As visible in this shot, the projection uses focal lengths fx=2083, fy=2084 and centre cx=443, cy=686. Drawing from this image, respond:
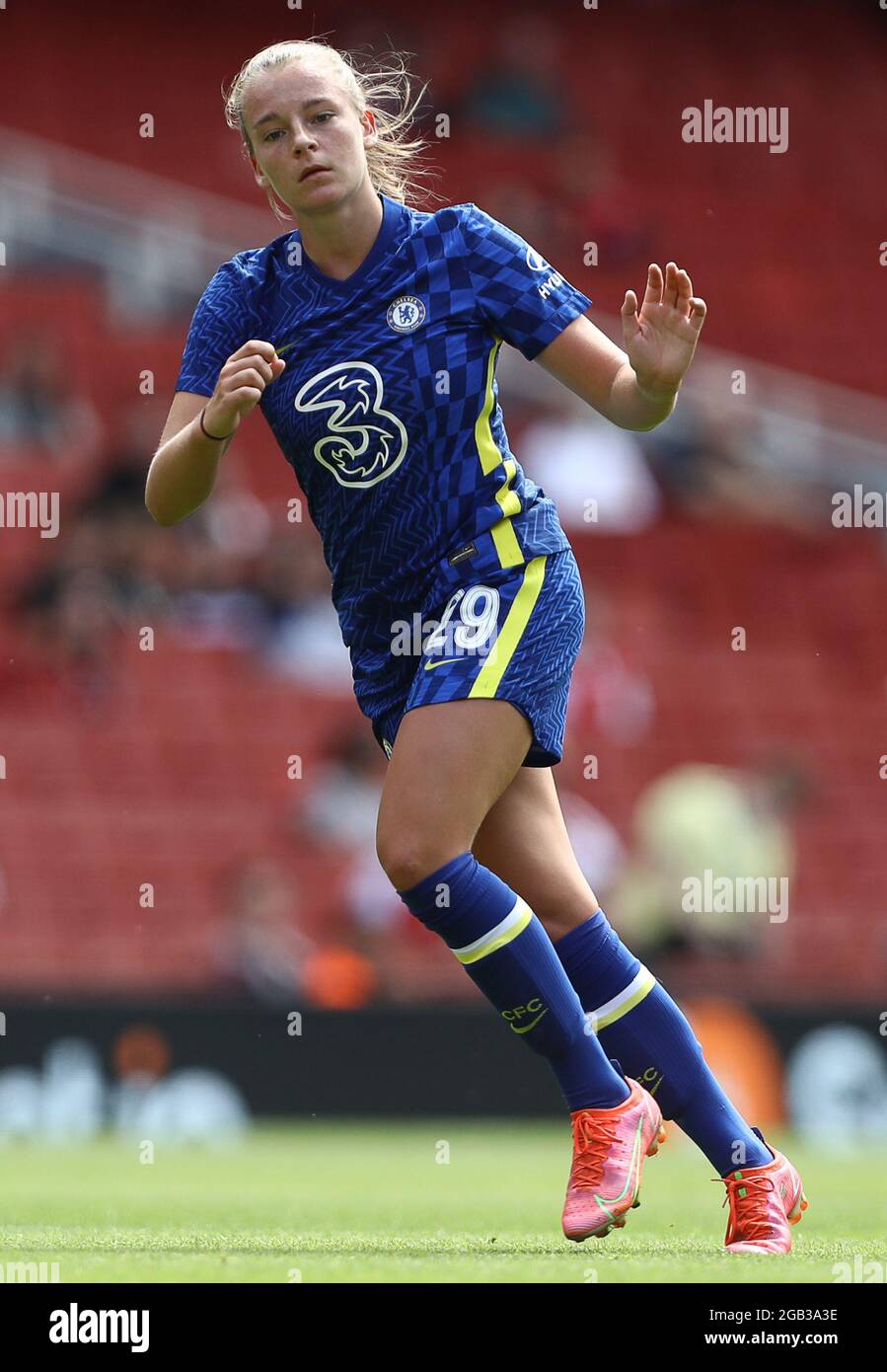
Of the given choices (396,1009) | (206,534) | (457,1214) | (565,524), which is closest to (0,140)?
(206,534)

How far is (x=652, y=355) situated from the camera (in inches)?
149

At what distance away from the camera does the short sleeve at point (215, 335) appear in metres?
4.07

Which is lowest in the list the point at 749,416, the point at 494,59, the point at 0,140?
the point at 749,416

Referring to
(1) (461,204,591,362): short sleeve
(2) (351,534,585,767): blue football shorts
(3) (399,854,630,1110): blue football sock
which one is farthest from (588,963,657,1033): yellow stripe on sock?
(1) (461,204,591,362): short sleeve

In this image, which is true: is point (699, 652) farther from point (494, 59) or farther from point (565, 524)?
point (494, 59)

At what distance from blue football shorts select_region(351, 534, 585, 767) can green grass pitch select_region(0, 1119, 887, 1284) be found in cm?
99

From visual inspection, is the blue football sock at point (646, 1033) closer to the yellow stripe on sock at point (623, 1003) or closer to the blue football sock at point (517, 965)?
the yellow stripe on sock at point (623, 1003)

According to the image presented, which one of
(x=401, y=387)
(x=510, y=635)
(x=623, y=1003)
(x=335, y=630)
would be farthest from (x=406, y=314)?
(x=335, y=630)

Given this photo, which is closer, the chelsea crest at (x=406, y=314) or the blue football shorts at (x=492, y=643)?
the blue football shorts at (x=492, y=643)

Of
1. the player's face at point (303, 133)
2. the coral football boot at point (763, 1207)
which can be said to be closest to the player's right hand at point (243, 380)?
the player's face at point (303, 133)
